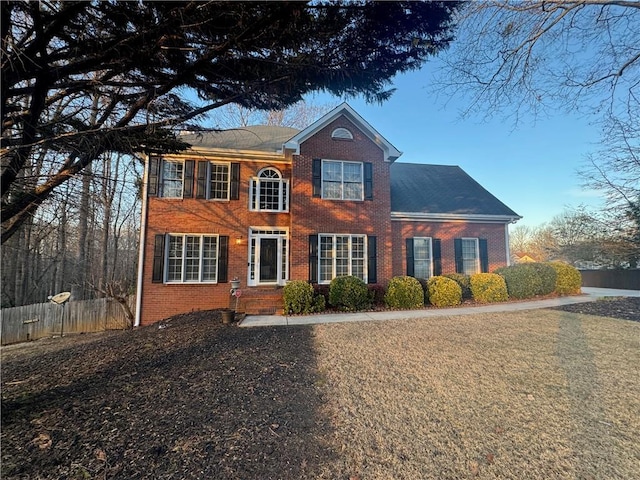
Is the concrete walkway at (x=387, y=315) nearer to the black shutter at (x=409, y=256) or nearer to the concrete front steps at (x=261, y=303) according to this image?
the concrete front steps at (x=261, y=303)

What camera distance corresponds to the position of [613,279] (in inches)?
756

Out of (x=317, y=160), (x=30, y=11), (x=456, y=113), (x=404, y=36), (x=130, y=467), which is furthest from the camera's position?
(x=317, y=160)

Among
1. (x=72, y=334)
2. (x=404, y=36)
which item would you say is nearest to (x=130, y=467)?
(x=404, y=36)

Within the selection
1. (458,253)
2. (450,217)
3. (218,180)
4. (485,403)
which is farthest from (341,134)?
(485,403)

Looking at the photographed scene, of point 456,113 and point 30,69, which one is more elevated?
point 456,113

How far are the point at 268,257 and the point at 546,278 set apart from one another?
1063 centimetres

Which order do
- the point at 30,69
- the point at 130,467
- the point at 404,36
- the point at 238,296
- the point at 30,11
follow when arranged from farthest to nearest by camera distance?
the point at 238,296 < the point at 404,36 < the point at 30,69 < the point at 30,11 < the point at 130,467

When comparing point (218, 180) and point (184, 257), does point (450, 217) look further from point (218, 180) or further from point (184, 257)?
point (184, 257)

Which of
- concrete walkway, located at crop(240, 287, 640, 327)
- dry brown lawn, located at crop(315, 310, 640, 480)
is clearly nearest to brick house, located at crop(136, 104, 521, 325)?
concrete walkway, located at crop(240, 287, 640, 327)

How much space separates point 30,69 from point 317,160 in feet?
27.9

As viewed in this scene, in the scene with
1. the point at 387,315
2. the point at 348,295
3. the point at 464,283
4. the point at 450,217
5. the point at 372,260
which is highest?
the point at 450,217

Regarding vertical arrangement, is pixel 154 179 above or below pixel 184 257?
above

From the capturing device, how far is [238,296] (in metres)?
9.70

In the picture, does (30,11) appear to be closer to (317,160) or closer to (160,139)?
(160,139)
